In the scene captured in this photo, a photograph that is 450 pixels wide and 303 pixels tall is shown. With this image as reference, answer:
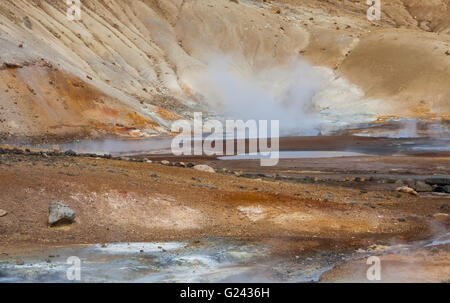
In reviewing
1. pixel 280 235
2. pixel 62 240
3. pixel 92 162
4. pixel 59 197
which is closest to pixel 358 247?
pixel 280 235

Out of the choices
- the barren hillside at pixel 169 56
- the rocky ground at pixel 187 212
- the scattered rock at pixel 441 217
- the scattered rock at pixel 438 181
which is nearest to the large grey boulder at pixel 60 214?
the rocky ground at pixel 187 212

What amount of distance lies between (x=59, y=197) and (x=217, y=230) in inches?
135

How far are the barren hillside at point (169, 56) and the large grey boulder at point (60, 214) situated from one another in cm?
2272

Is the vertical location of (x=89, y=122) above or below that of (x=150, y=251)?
above

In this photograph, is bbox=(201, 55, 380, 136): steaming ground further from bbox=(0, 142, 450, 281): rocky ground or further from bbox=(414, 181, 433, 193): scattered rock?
bbox=(0, 142, 450, 281): rocky ground

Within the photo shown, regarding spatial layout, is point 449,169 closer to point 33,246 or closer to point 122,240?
point 122,240

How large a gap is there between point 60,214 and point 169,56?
52.5 metres

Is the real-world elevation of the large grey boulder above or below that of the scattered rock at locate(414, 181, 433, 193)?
below

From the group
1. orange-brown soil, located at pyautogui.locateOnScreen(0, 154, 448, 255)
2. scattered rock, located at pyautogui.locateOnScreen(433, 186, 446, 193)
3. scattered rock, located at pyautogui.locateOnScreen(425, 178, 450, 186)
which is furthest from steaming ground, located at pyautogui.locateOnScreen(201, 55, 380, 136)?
orange-brown soil, located at pyautogui.locateOnScreen(0, 154, 448, 255)

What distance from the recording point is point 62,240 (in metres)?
10.4

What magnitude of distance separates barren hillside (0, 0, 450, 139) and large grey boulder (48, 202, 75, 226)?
22.7m

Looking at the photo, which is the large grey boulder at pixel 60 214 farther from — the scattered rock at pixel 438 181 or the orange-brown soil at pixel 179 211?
Result: the scattered rock at pixel 438 181

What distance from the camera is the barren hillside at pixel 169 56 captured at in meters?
37.2

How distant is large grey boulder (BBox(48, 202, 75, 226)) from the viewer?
11.0m
